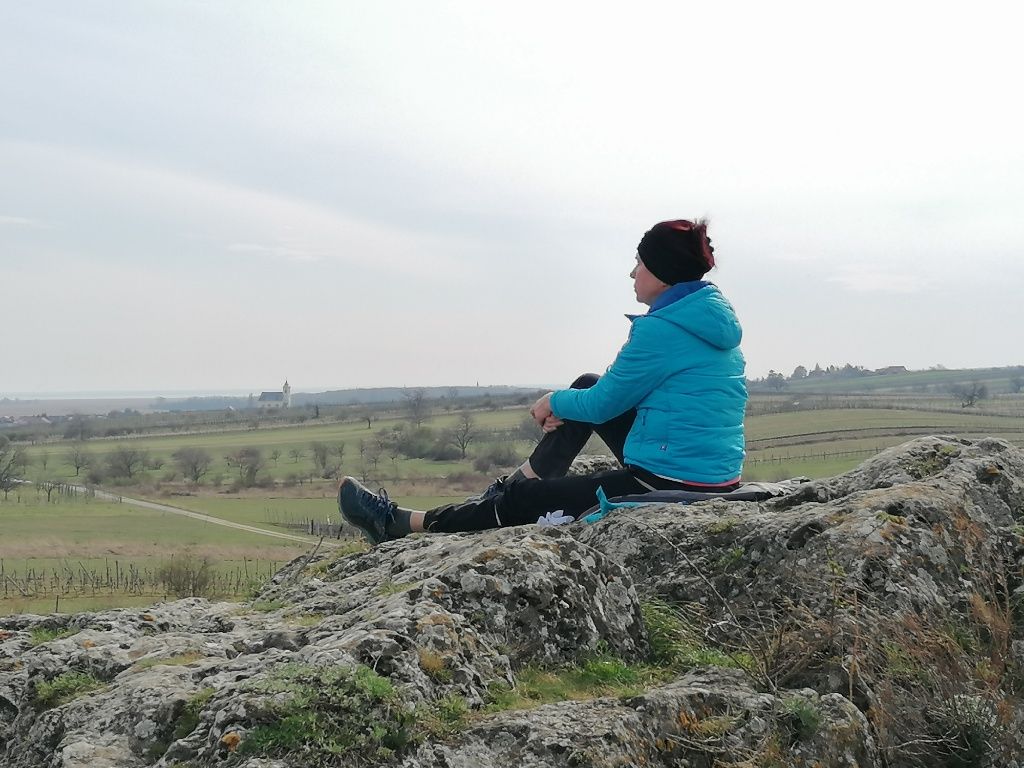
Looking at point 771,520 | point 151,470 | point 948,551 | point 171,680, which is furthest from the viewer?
point 151,470

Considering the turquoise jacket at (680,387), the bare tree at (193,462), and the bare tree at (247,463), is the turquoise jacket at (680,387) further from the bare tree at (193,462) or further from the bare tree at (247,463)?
the bare tree at (193,462)

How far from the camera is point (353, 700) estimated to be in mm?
2975

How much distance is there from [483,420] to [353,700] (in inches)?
4747

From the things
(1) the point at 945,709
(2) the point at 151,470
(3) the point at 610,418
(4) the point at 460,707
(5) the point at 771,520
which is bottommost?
(2) the point at 151,470

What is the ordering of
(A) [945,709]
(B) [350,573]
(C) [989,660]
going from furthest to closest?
(B) [350,573] → (C) [989,660] → (A) [945,709]

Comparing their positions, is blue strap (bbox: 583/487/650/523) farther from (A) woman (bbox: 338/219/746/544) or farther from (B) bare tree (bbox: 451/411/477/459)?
(B) bare tree (bbox: 451/411/477/459)

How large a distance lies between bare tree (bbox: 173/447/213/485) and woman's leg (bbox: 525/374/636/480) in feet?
351

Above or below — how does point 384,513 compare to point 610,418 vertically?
below

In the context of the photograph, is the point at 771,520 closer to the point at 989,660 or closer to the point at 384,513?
the point at 989,660

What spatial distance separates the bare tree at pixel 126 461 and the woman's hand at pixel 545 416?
116m

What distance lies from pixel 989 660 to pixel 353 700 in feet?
10.7

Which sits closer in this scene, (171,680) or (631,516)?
(171,680)

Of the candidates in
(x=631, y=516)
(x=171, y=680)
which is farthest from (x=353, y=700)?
(x=631, y=516)

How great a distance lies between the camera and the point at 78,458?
388 feet
